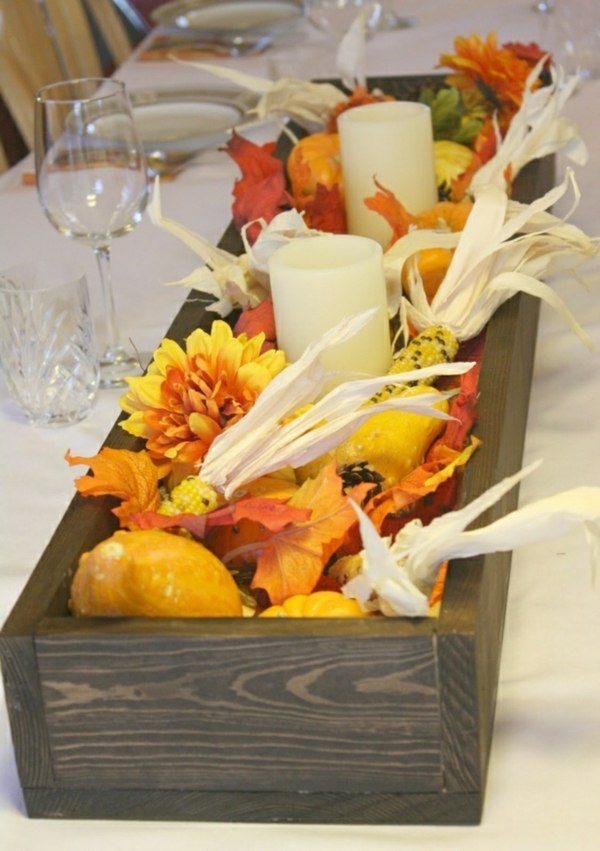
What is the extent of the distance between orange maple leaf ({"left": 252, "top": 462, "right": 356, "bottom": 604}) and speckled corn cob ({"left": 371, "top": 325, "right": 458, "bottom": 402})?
0.19 metres

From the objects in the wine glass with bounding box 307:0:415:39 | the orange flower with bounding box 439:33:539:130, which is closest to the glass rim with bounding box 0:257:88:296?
the orange flower with bounding box 439:33:539:130

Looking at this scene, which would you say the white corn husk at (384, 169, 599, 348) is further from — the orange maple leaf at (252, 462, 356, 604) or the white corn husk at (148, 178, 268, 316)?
the orange maple leaf at (252, 462, 356, 604)

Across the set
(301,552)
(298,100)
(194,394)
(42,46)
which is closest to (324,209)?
(298,100)

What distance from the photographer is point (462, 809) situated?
641 millimetres

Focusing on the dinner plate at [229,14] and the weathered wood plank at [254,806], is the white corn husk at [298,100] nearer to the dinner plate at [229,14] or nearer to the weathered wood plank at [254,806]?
the dinner plate at [229,14]

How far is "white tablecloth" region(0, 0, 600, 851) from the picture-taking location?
651 mm

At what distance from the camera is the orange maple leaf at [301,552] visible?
0.72m

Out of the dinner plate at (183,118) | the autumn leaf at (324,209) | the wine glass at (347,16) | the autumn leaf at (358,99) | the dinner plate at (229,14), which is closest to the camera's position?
the autumn leaf at (324,209)

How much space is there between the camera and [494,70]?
151 centimetres

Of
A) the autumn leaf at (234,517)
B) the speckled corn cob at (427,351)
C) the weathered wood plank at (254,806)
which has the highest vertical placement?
the autumn leaf at (234,517)

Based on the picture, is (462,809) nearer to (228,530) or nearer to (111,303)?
(228,530)

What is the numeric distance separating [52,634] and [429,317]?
1.47ft

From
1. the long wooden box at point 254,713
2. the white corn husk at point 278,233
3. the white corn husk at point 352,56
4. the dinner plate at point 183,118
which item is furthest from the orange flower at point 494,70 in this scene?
the long wooden box at point 254,713

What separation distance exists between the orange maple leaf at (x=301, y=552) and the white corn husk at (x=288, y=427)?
0.04 m
